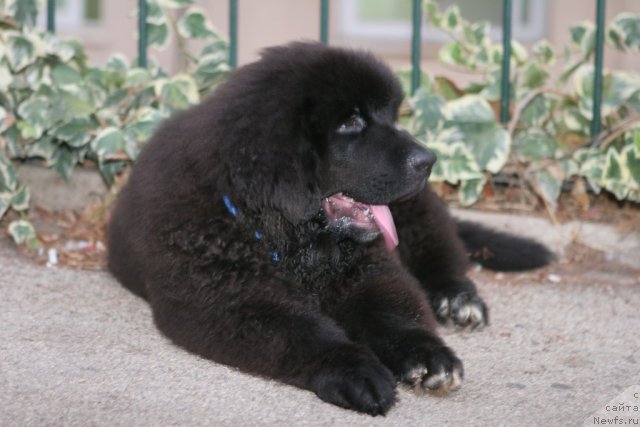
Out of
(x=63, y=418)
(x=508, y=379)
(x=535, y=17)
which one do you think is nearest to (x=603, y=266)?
(x=508, y=379)

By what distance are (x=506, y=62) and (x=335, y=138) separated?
1.77 m

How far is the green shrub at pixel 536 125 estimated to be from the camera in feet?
13.4

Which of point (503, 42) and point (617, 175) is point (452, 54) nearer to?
point (503, 42)

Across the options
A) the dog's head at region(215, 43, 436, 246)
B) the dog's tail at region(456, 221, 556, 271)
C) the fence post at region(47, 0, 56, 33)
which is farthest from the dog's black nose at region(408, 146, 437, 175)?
the fence post at region(47, 0, 56, 33)

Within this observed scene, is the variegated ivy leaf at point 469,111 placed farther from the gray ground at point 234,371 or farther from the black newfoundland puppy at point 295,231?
the black newfoundland puppy at point 295,231

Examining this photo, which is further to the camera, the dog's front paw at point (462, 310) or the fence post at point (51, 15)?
the fence post at point (51, 15)

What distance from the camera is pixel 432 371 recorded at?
2531mm

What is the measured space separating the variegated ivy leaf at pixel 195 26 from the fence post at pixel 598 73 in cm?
178

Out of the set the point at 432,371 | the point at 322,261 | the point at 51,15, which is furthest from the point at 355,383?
the point at 51,15

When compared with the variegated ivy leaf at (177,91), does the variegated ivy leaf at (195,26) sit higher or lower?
higher

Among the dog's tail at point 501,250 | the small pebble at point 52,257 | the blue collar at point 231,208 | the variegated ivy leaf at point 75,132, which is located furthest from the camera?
the variegated ivy leaf at point 75,132

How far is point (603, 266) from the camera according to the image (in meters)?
4.06

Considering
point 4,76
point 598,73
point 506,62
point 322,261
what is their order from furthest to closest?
point 506,62
point 598,73
point 4,76
point 322,261

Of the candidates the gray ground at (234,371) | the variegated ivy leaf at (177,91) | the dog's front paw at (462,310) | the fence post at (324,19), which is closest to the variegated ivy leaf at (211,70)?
the variegated ivy leaf at (177,91)
